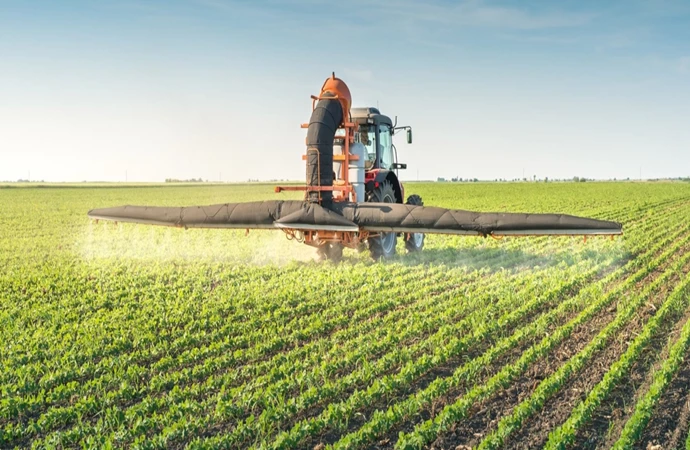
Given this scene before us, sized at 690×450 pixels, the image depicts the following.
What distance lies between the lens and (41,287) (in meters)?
9.51

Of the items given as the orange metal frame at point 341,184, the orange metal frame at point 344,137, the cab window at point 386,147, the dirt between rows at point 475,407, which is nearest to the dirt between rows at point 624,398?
the dirt between rows at point 475,407

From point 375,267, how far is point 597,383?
18.2 ft

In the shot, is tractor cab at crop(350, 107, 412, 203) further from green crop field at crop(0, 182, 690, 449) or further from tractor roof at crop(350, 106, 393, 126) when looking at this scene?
green crop field at crop(0, 182, 690, 449)

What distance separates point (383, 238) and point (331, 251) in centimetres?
106

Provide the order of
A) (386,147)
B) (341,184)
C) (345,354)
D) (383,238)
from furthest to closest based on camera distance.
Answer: (386,147) < (383,238) < (341,184) < (345,354)

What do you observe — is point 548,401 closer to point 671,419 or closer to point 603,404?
point 603,404

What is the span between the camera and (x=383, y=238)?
472 inches

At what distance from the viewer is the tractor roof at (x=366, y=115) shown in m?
12.7

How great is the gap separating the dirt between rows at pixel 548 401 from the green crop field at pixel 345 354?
17mm

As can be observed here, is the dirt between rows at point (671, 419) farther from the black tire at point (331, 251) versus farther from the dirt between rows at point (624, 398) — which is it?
the black tire at point (331, 251)

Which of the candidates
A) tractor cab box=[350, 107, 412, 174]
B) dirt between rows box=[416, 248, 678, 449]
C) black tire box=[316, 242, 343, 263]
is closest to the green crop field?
dirt between rows box=[416, 248, 678, 449]

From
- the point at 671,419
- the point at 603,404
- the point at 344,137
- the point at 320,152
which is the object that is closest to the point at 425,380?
the point at 603,404

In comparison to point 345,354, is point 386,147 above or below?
above

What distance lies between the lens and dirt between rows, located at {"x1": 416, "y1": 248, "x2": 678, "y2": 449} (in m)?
4.49
